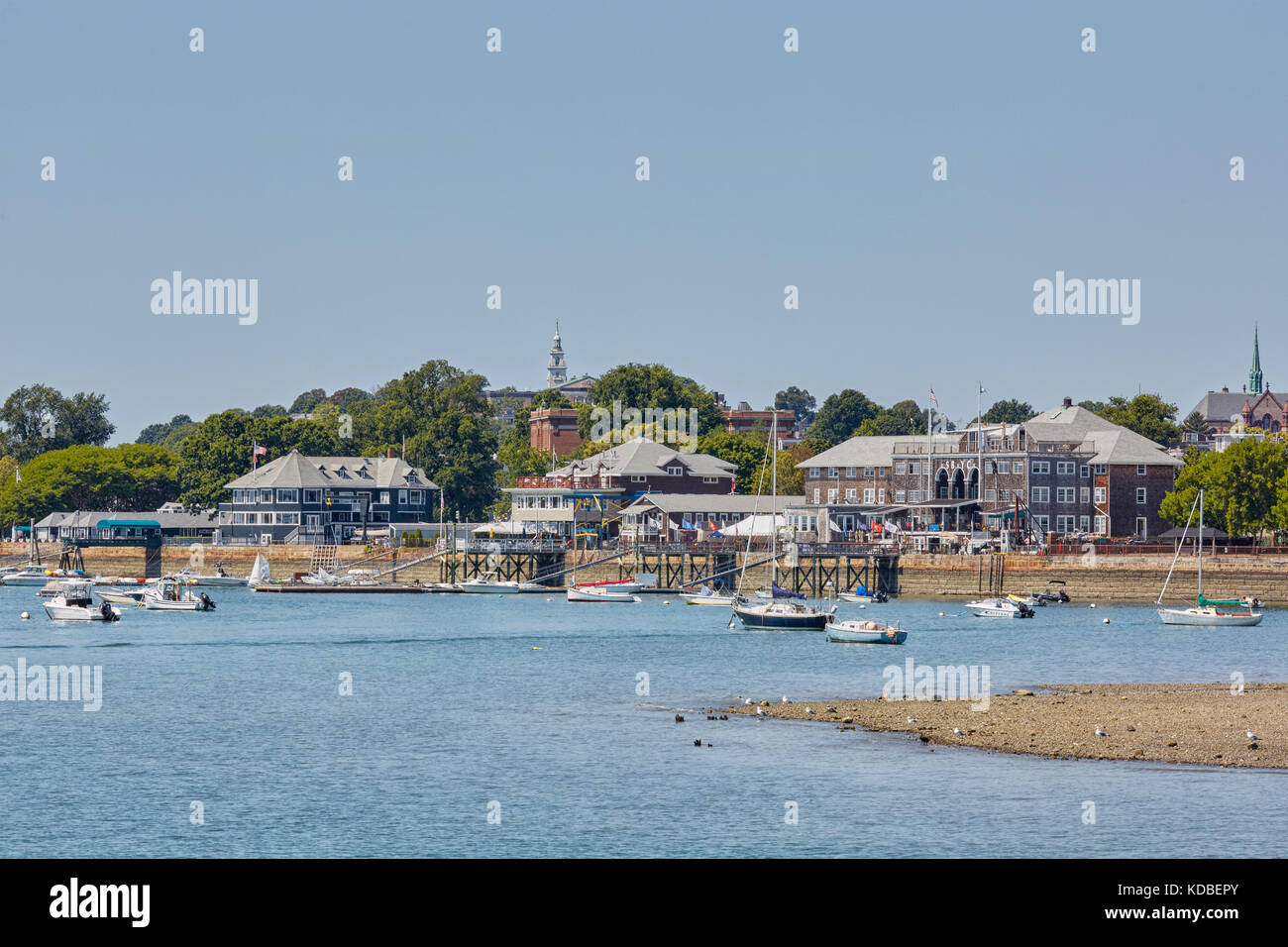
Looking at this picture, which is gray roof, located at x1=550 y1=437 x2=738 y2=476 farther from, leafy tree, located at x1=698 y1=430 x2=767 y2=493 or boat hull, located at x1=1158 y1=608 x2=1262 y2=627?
boat hull, located at x1=1158 y1=608 x2=1262 y2=627

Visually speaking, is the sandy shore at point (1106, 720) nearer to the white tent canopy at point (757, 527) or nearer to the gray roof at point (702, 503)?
the white tent canopy at point (757, 527)

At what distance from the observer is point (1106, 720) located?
50719mm

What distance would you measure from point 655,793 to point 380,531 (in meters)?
140

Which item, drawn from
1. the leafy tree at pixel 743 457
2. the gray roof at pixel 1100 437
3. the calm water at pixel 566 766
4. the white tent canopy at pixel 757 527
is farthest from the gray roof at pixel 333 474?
the calm water at pixel 566 766

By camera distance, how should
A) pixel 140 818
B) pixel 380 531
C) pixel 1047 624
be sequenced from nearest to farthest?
pixel 140 818 < pixel 1047 624 < pixel 380 531

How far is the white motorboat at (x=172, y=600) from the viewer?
11988 cm

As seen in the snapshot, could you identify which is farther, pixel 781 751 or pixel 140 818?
pixel 781 751

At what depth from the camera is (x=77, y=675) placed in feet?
242

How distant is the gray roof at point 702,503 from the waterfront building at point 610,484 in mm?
3384

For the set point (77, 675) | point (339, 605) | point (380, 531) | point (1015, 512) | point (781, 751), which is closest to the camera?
point (781, 751)

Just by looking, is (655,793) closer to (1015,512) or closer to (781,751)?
(781,751)

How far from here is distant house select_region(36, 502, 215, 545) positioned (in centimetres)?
18512
